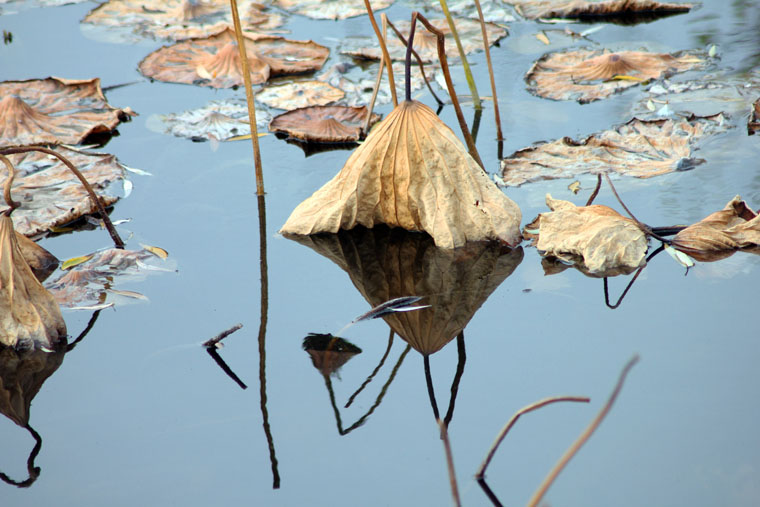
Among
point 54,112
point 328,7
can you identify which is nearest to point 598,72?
point 328,7

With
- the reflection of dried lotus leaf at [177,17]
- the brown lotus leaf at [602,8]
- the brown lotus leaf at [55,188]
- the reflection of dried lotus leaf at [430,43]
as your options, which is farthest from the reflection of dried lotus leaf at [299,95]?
the brown lotus leaf at [602,8]

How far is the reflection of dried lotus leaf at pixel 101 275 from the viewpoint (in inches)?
60.9

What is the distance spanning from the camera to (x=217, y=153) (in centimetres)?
221

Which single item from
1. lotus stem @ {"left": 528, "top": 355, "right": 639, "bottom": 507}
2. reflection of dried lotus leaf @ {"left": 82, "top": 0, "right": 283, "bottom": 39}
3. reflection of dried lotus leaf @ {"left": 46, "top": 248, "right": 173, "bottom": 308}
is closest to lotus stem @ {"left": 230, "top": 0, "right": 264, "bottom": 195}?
reflection of dried lotus leaf @ {"left": 46, "top": 248, "right": 173, "bottom": 308}

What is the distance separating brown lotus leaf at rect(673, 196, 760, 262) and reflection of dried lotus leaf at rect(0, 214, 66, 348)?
1280 millimetres

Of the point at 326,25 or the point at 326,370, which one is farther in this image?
the point at 326,25

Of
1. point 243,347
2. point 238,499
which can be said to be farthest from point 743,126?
point 238,499

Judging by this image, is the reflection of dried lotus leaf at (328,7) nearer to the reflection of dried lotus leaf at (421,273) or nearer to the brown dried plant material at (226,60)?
the brown dried plant material at (226,60)

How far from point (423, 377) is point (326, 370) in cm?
17

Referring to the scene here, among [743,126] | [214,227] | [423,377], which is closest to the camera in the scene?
[423,377]

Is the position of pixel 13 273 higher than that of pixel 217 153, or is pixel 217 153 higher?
pixel 13 273

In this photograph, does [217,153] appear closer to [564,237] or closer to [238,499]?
[564,237]

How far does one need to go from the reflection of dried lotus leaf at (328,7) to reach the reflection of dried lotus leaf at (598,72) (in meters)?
1.09

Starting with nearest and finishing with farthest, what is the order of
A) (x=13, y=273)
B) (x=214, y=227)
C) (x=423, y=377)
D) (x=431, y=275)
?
(x=423, y=377)
(x=13, y=273)
(x=431, y=275)
(x=214, y=227)
